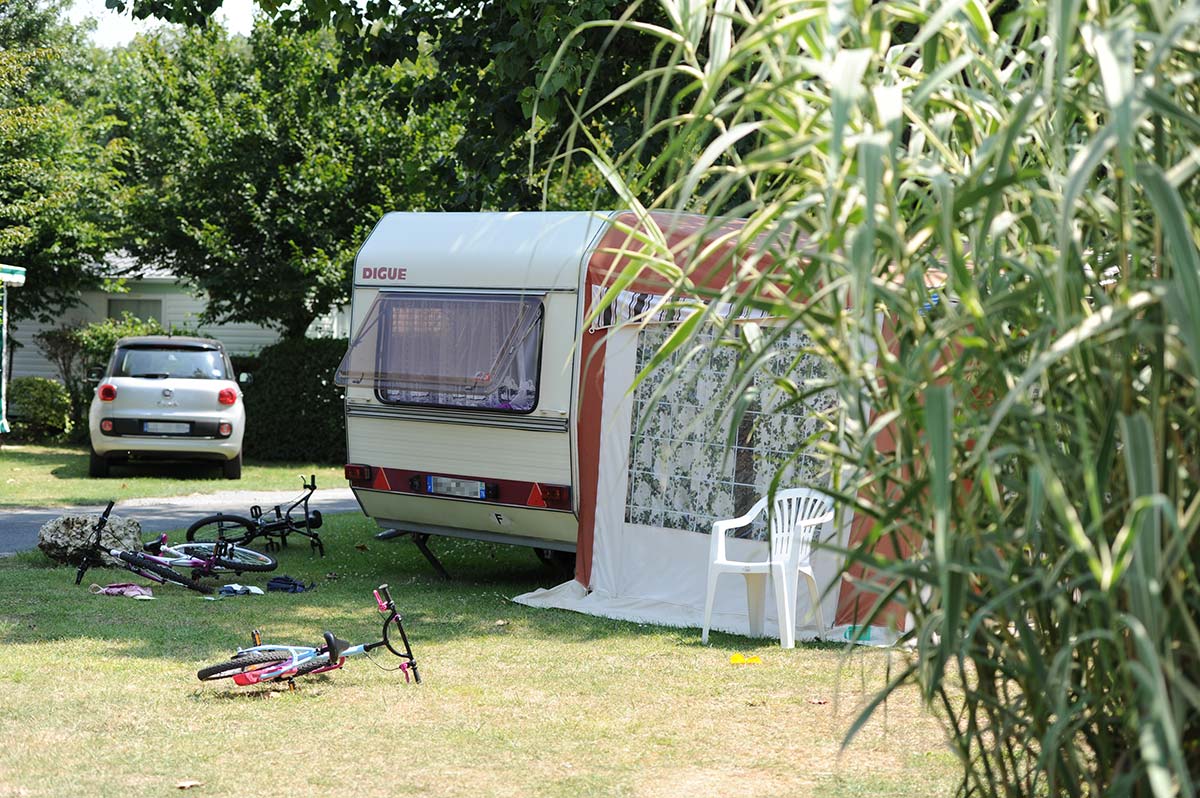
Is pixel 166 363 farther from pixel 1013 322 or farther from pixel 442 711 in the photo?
pixel 1013 322

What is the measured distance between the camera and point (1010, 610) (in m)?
2.48

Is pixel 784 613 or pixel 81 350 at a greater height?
pixel 81 350

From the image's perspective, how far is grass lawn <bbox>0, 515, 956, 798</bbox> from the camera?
4.88 metres

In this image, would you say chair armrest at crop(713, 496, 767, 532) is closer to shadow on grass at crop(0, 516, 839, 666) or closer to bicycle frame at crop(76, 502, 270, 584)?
shadow on grass at crop(0, 516, 839, 666)

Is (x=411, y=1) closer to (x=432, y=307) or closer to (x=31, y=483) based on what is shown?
(x=432, y=307)

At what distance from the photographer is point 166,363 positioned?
1695 centimetres

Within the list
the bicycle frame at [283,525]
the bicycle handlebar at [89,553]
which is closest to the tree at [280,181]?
the bicycle frame at [283,525]

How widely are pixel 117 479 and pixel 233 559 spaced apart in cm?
848

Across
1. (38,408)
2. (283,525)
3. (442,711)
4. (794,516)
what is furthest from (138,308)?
(442,711)

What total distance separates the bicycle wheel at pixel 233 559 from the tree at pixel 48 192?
14366mm

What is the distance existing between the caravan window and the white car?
7.37 metres

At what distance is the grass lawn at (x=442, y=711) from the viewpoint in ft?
16.0

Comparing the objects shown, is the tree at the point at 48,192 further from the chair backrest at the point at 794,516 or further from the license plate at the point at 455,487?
the chair backrest at the point at 794,516

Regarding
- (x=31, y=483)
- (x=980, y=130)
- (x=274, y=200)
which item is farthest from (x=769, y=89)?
(x=274, y=200)
